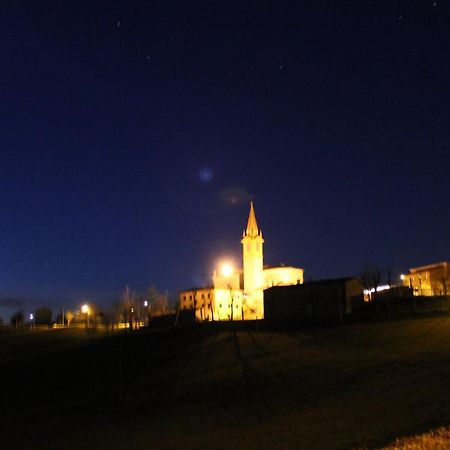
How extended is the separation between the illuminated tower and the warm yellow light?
11.4 metres

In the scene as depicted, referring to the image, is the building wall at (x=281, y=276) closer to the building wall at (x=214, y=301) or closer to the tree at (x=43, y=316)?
the building wall at (x=214, y=301)

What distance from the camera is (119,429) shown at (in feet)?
88.9

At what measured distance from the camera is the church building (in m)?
126

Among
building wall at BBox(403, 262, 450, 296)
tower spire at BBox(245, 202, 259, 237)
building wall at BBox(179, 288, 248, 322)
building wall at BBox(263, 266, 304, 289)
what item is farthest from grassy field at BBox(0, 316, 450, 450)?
tower spire at BBox(245, 202, 259, 237)

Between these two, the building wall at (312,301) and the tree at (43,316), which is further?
the tree at (43,316)

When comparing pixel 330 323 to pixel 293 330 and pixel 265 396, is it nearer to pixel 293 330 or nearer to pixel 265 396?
pixel 293 330

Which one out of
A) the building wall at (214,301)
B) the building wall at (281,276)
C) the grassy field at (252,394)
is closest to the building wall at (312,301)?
the grassy field at (252,394)

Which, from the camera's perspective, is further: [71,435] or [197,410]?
[197,410]

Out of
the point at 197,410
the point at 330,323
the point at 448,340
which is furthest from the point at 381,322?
the point at 197,410

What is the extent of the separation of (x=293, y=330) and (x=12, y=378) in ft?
98.7

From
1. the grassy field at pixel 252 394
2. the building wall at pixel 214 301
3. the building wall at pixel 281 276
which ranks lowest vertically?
the grassy field at pixel 252 394

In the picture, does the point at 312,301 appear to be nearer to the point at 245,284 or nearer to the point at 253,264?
the point at 245,284

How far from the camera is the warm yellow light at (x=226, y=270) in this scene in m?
153

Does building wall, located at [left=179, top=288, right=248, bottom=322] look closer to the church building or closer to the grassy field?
the church building
